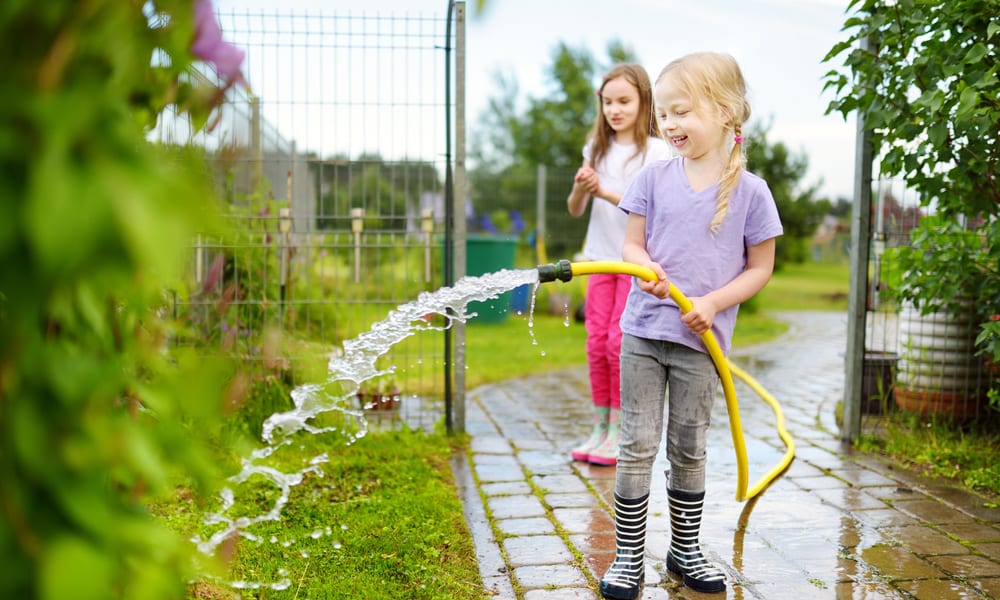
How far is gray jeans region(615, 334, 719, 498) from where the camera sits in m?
2.80

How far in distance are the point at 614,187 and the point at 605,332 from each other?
0.71 meters

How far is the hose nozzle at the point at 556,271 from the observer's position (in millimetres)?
2678

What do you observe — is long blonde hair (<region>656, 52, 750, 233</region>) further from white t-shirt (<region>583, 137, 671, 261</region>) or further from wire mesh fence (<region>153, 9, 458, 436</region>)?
wire mesh fence (<region>153, 9, 458, 436</region>)

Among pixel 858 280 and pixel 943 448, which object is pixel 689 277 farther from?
pixel 943 448

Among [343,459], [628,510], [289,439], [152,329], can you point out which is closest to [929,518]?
[628,510]

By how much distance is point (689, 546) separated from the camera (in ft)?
9.43

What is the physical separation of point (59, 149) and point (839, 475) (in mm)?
4071

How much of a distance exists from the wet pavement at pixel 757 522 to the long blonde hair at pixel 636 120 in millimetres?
1579

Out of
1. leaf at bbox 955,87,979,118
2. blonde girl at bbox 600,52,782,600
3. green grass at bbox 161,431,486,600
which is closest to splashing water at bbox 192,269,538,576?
green grass at bbox 161,431,486,600

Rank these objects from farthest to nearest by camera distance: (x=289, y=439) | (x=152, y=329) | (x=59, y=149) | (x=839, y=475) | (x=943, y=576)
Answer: (x=289, y=439), (x=839, y=475), (x=943, y=576), (x=152, y=329), (x=59, y=149)

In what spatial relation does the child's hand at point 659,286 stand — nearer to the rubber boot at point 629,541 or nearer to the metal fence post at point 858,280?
the rubber boot at point 629,541

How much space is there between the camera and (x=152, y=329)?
1.26m

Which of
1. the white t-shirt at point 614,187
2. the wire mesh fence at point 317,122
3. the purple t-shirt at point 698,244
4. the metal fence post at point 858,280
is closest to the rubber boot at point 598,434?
the white t-shirt at point 614,187

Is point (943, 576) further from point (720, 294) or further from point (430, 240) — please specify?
point (430, 240)
